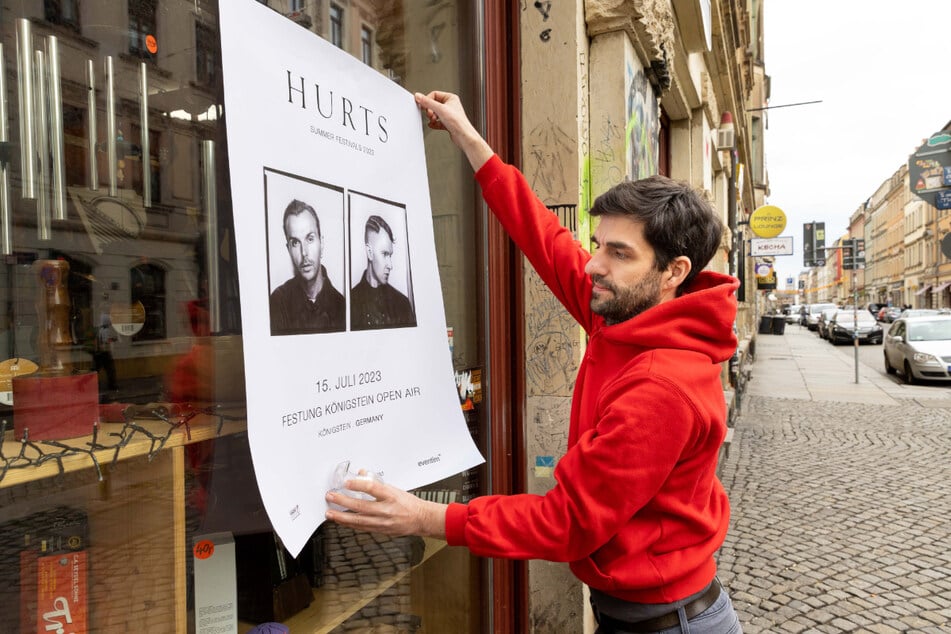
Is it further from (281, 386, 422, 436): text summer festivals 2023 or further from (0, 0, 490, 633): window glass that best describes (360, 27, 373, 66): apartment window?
(281, 386, 422, 436): text summer festivals 2023

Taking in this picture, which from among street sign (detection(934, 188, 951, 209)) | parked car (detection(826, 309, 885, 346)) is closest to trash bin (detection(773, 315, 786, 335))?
parked car (detection(826, 309, 885, 346))

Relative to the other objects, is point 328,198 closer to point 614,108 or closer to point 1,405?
point 1,405

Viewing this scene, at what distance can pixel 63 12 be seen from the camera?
3.75 feet

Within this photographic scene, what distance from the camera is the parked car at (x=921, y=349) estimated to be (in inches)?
541

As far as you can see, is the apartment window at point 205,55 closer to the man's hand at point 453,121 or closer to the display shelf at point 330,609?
the man's hand at point 453,121

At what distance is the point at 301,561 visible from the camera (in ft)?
5.51

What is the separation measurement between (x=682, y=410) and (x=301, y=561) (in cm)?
99

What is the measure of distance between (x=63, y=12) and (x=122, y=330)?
1.78 ft

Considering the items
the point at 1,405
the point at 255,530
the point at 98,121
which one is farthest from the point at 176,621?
the point at 98,121

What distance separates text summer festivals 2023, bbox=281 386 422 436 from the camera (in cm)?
111

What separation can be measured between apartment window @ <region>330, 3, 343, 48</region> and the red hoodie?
948 mm

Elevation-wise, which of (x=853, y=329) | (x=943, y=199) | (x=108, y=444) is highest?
(x=943, y=199)

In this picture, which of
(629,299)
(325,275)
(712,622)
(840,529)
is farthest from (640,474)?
(840,529)

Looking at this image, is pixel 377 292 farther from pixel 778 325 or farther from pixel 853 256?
pixel 778 325
